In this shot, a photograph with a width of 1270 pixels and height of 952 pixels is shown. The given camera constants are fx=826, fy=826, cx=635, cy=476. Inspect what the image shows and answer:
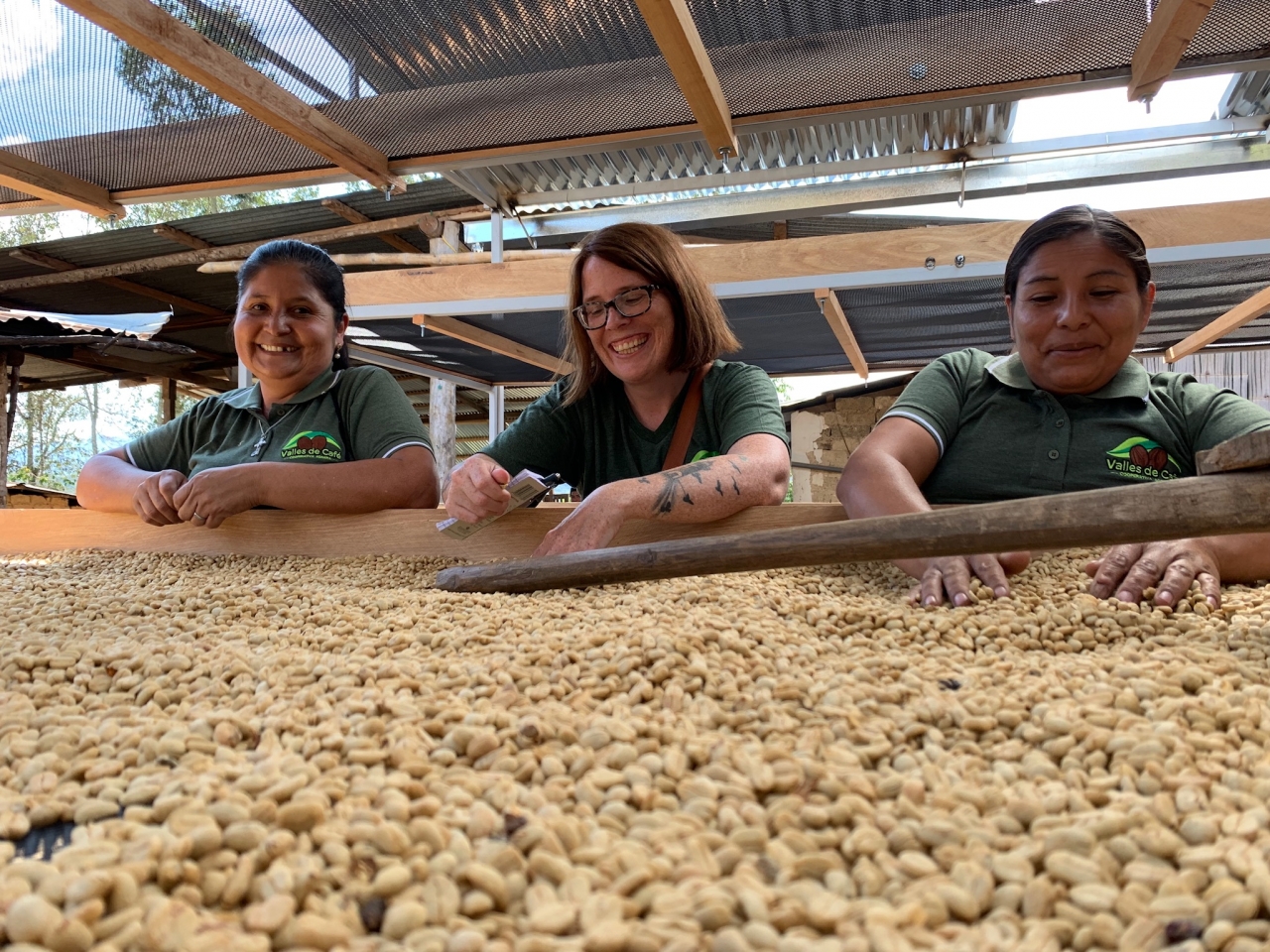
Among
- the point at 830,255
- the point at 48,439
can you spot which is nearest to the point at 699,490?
the point at 830,255

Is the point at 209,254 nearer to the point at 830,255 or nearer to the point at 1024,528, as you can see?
the point at 830,255

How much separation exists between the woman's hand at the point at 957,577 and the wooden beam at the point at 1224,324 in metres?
2.88

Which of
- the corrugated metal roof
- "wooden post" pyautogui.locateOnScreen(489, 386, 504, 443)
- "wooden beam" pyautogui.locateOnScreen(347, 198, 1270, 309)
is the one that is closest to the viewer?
"wooden beam" pyautogui.locateOnScreen(347, 198, 1270, 309)

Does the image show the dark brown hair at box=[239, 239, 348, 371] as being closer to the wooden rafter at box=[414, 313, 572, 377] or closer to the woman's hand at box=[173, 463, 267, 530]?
the woman's hand at box=[173, 463, 267, 530]

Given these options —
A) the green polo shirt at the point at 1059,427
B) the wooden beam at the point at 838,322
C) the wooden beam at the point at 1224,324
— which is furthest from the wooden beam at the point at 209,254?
the wooden beam at the point at 1224,324

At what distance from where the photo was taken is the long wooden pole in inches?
46.1

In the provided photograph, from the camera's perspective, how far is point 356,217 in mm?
6301

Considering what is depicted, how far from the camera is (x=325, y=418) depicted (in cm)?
258

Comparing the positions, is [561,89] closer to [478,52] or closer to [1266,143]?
[478,52]

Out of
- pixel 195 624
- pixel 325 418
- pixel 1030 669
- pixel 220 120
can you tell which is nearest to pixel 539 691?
pixel 1030 669

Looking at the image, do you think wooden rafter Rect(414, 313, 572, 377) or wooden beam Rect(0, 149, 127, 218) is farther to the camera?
wooden rafter Rect(414, 313, 572, 377)

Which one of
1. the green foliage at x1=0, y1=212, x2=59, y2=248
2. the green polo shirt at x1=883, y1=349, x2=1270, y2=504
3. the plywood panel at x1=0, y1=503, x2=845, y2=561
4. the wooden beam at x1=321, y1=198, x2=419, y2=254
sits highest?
the green foliage at x1=0, y1=212, x2=59, y2=248

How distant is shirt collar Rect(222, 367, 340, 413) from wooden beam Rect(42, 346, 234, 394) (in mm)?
6455

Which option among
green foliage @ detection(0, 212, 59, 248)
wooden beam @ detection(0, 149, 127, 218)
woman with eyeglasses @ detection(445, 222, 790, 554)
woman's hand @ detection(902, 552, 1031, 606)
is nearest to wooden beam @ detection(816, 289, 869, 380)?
woman with eyeglasses @ detection(445, 222, 790, 554)
